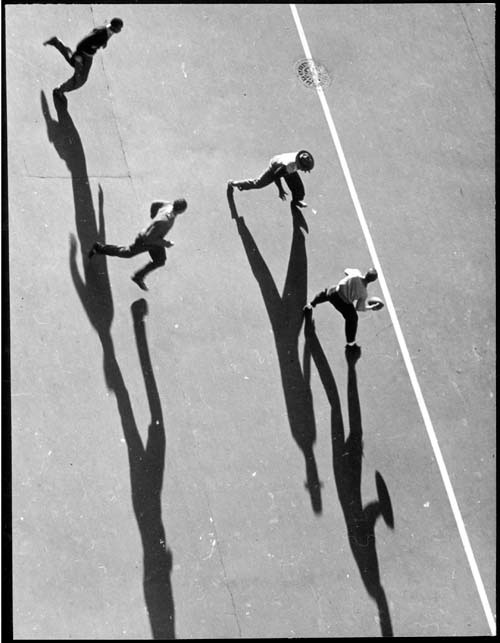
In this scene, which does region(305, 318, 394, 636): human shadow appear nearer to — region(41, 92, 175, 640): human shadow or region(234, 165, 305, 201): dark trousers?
region(234, 165, 305, 201): dark trousers

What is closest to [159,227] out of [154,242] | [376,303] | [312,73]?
[154,242]

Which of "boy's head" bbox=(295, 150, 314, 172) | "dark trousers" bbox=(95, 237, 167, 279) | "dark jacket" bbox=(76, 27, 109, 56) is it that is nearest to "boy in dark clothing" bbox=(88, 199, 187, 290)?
"dark trousers" bbox=(95, 237, 167, 279)

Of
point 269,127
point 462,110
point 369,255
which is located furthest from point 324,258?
point 462,110

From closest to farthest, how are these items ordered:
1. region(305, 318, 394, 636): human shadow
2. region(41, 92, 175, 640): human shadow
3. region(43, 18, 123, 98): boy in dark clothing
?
1. region(41, 92, 175, 640): human shadow
2. region(305, 318, 394, 636): human shadow
3. region(43, 18, 123, 98): boy in dark clothing

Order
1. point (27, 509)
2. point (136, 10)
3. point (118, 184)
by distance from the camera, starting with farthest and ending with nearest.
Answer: point (136, 10) → point (118, 184) → point (27, 509)

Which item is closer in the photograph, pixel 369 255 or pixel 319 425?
pixel 319 425

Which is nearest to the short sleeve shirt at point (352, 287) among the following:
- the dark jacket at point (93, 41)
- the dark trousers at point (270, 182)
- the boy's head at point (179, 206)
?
the dark trousers at point (270, 182)

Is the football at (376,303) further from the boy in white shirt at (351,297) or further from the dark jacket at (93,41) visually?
the dark jacket at (93,41)

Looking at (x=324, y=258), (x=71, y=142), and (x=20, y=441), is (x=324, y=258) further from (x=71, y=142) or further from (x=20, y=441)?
(x=20, y=441)
